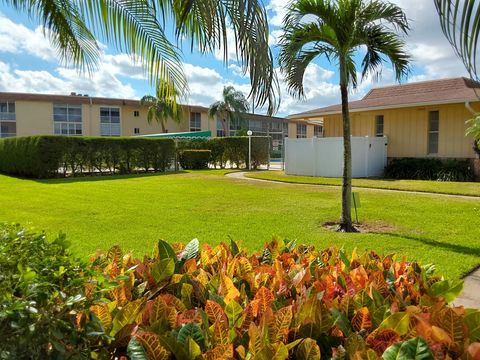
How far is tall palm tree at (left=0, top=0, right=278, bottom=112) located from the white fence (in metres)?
15.9

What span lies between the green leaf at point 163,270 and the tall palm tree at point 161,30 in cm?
136

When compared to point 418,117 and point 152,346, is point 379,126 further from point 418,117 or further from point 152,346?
point 152,346

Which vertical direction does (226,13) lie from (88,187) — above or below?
above

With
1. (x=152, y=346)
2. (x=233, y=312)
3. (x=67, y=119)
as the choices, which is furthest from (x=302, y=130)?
(x=152, y=346)

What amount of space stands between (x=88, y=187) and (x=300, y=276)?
48.2 feet

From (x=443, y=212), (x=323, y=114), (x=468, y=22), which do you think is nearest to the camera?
(x=468, y=22)

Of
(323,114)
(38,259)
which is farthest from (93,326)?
(323,114)

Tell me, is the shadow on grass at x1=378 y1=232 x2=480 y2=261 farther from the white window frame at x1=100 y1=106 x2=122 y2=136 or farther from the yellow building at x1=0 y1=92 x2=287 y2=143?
the white window frame at x1=100 y1=106 x2=122 y2=136

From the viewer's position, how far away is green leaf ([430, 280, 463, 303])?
274 centimetres

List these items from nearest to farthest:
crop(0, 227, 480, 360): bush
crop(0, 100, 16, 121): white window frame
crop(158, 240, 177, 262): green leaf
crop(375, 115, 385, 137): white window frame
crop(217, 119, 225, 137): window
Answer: crop(0, 227, 480, 360): bush, crop(158, 240, 177, 262): green leaf, crop(375, 115, 385, 137): white window frame, crop(0, 100, 16, 121): white window frame, crop(217, 119, 225, 137): window

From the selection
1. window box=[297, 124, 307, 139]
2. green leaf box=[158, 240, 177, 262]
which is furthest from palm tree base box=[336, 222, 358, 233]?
window box=[297, 124, 307, 139]

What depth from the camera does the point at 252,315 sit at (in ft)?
7.56

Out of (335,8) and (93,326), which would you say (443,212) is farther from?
(93,326)

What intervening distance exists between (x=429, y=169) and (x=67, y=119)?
41187 mm
